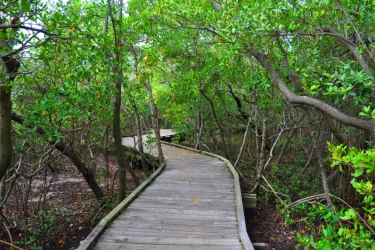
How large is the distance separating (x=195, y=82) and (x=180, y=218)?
148 inches

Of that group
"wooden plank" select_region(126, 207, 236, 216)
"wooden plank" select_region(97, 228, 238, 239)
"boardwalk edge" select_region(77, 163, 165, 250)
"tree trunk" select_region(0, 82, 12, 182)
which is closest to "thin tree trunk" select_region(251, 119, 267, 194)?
"wooden plank" select_region(126, 207, 236, 216)

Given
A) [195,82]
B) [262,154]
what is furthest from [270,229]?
[195,82]

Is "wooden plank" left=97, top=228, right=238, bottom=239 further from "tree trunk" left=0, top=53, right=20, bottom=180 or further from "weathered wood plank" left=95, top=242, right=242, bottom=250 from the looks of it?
"tree trunk" left=0, top=53, right=20, bottom=180

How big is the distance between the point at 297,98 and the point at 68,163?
946 centimetres

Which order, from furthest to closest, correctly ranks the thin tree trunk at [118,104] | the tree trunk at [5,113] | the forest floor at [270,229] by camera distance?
1. the forest floor at [270,229]
2. the thin tree trunk at [118,104]
3. the tree trunk at [5,113]

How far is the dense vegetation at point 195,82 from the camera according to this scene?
8.46ft

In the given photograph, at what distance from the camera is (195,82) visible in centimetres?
682

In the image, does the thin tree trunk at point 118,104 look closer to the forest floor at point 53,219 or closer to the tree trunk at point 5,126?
the forest floor at point 53,219

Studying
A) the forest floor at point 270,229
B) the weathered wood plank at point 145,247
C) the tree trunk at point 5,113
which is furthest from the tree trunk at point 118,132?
the forest floor at point 270,229

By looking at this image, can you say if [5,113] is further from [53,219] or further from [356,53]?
[356,53]

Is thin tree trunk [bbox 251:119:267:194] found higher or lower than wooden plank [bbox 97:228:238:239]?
higher

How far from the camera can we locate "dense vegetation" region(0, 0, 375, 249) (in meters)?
2.58

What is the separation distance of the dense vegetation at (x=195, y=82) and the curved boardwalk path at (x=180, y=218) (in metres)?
0.83

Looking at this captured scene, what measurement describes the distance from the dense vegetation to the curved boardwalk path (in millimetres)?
827
